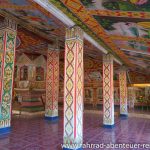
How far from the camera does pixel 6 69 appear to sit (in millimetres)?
5316

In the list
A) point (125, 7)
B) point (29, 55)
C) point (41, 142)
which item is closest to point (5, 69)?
point (41, 142)

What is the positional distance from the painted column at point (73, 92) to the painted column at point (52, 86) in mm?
3813

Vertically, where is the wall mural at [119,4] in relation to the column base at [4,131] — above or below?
above

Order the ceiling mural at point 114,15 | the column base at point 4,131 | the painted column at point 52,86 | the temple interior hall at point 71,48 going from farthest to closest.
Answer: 1. the painted column at point 52,86
2. the column base at point 4,131
3. the temple interior hall at point 71,48
4. the ceiling mural at point 114,15

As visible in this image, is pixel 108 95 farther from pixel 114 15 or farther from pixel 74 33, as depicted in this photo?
pixel 114 15

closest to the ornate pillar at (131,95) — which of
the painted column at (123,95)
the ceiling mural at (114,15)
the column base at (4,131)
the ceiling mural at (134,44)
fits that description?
the painted column at (123,95)

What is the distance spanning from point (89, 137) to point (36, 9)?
3.62 m

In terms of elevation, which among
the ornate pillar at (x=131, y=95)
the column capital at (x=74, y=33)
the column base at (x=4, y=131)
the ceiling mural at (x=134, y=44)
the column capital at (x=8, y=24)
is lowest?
the column base at (x=4, y=131)

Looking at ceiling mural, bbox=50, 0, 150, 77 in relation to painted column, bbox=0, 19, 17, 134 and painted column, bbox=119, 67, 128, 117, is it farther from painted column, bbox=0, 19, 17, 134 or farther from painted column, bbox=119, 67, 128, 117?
painted column, bbox=119, 67, 128, 117

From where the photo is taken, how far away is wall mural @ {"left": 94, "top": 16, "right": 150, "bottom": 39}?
330cm

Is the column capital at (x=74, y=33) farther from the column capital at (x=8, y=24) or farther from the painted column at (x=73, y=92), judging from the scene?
the column capital at (x=8, y=24)

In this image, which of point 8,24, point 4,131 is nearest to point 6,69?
point 8,24

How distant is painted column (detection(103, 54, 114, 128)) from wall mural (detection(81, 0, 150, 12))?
13.6 ft

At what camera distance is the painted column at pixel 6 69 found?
5160 mm
